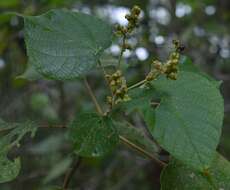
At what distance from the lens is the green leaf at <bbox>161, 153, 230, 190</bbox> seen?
1.00 meters

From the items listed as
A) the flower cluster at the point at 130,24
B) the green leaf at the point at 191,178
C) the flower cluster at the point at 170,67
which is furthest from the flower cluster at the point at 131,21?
the green leaf at the point at 191,178

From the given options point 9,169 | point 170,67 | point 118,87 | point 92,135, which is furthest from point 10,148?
point 170,67

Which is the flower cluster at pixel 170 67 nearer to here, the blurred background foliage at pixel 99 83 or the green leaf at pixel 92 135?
the green leaf at pixel 92 135

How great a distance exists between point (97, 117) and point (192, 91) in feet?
0.66

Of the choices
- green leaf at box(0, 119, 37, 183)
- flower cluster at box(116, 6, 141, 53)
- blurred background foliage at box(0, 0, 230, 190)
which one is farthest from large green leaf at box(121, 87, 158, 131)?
blurred background foliage at box(0, 0, 230, 190)

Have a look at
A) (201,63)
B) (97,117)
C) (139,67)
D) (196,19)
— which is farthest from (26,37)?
(196,19)

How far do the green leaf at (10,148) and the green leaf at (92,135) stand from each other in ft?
0.46

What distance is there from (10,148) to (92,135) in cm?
24

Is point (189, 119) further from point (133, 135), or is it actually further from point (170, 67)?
point (133, 135)

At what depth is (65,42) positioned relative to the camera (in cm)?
98

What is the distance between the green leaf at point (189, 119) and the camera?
2.78 ft

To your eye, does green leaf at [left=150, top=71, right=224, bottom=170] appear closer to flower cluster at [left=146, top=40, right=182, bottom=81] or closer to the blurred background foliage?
flower cluster at [left=146, top=40, right=182, bottom=81]

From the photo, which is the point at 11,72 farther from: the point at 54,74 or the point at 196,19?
the point at 54,74

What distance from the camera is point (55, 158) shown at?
9.76ft
